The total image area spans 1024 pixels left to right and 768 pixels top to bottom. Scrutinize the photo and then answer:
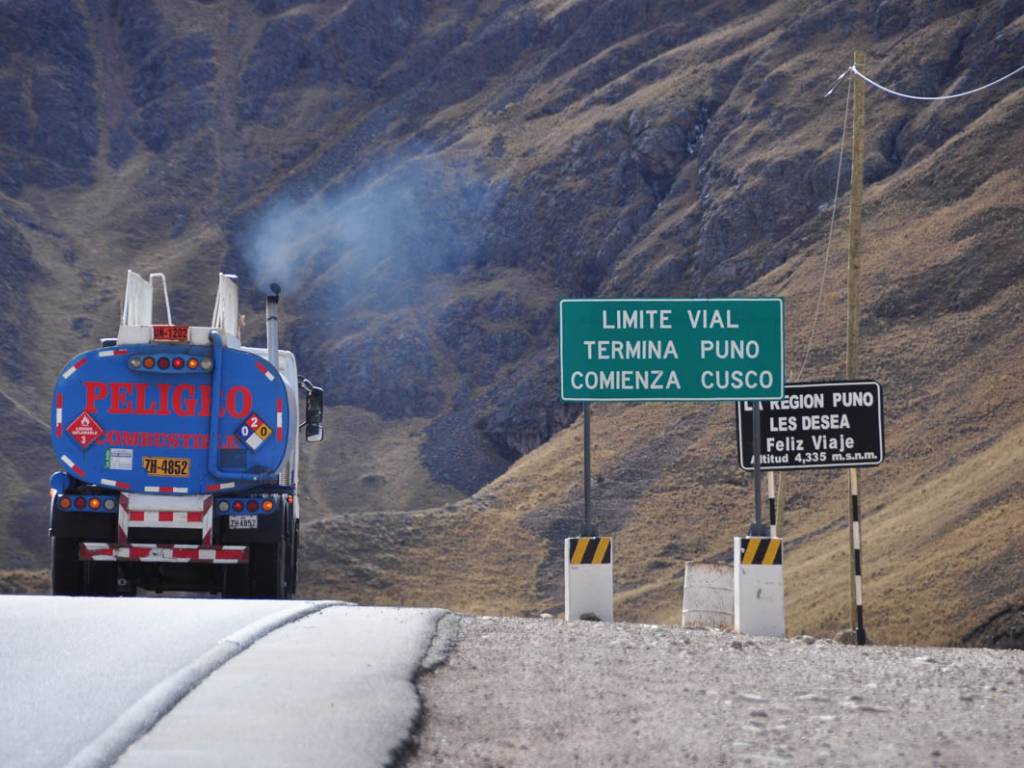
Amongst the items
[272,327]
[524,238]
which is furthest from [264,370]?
[524,238]

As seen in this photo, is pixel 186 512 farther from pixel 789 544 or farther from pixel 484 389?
pixel 484 389

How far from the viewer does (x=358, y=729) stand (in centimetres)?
698

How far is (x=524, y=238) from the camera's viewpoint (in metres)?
71.5

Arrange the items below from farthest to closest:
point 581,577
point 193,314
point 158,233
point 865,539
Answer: point 158,233 < point 193,314 < point 865,539 < point 581,577

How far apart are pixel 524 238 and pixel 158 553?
56692 mm

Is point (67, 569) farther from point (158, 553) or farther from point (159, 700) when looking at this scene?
point (159, 700)

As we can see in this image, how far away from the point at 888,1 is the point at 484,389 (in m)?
26.7

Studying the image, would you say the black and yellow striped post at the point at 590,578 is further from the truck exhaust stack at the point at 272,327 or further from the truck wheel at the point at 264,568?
the truck exhaust stack at the point at 272,327

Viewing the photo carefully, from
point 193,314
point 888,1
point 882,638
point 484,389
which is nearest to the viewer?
point 882,638

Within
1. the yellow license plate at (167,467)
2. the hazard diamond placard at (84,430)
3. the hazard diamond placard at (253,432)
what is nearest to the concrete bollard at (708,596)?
the hazard diamond placard at (253,432)

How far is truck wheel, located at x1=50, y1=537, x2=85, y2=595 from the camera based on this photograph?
15781 mm

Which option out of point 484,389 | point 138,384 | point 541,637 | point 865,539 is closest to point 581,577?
point 541,637

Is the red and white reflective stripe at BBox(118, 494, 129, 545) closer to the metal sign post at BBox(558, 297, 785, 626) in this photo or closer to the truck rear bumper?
the truck rear bumper

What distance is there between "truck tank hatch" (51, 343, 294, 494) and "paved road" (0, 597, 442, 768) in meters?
3.50
